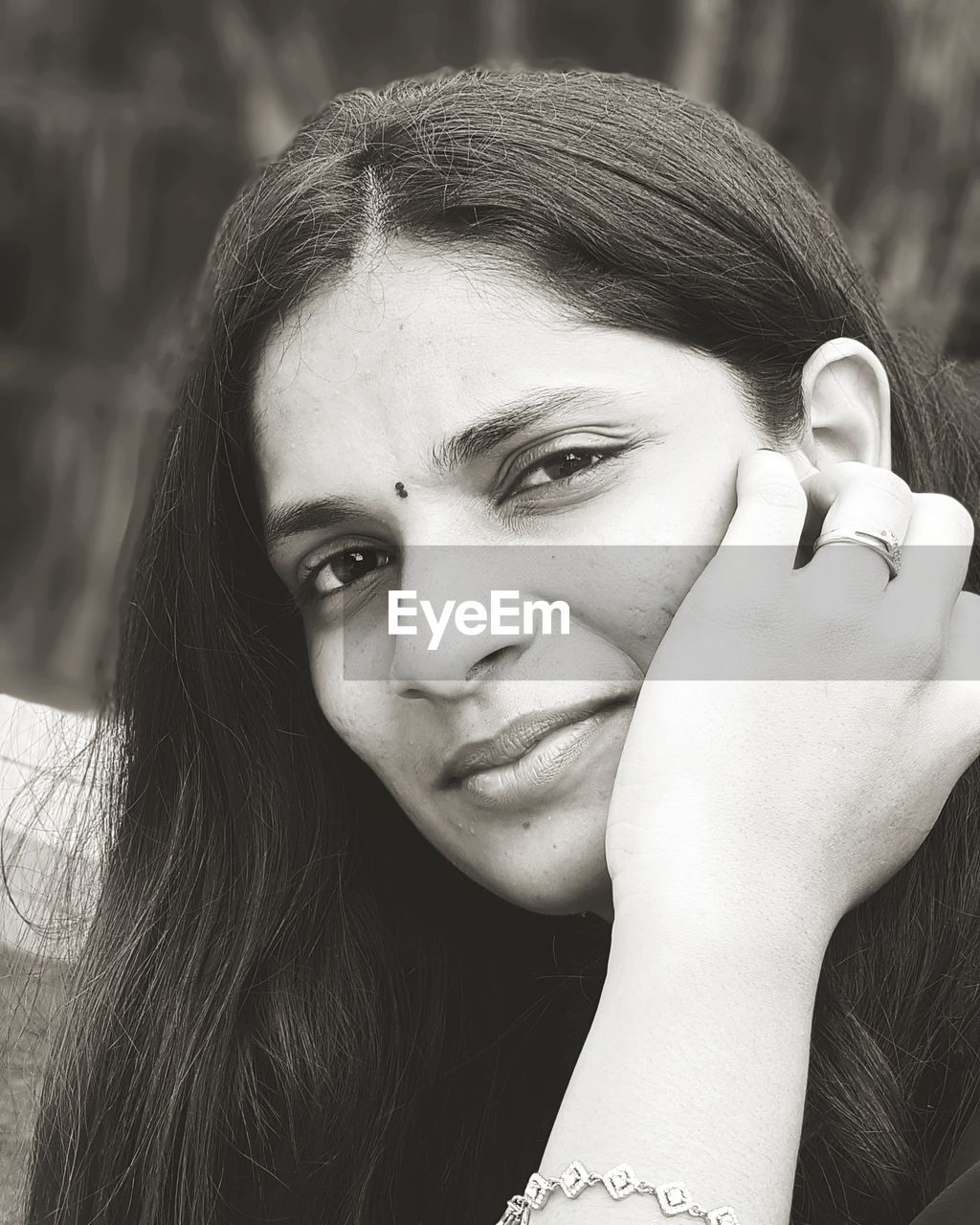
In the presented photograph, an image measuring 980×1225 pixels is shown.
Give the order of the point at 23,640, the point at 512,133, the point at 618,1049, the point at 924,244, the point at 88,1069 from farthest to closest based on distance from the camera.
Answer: the point at 23,640, the point at 924,244, the point at 88,1069, the point at 512,133, the point at 618,1049

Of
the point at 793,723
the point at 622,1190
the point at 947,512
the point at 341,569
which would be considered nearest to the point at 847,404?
the point at 947,512

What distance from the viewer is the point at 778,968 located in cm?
121

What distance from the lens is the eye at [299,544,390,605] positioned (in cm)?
167

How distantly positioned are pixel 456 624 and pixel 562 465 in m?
0.22

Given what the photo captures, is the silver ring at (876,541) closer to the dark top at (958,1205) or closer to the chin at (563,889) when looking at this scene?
the chin at (563,889)

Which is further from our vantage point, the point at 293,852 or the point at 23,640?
the point at 23,640

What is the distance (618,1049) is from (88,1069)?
3.14ft

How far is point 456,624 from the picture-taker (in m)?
1.48

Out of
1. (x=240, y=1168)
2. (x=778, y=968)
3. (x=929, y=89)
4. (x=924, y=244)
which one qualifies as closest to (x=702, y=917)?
(x=778, y=968)

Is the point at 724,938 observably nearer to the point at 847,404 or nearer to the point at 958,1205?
the point at 958,1205

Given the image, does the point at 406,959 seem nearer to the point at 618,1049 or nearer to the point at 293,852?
the point at 293,852

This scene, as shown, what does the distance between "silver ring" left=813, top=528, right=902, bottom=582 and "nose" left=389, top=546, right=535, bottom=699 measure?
13.4 inches

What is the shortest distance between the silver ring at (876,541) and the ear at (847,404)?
227mm

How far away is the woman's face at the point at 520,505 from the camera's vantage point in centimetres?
148
